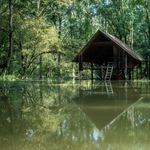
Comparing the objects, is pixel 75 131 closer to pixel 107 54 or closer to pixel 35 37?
pixel 35 37

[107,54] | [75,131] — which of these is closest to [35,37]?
[107,54]

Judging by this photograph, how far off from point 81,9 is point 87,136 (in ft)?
109

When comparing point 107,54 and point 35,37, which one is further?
point 107,54

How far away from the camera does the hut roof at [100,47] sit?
21.8 meters

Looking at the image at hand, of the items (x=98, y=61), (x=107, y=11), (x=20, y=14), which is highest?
(x=107, y=11)

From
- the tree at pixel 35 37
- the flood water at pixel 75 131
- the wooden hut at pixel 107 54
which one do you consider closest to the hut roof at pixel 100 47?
the wooden hut at pixel 107 54

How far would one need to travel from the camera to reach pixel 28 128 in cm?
343

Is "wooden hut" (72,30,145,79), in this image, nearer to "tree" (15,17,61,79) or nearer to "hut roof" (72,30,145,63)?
"hut roof" (72,30,145,63)

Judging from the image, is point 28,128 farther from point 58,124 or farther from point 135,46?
point 135,46

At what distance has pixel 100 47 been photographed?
25547 millimetres

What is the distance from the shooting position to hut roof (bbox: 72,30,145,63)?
71.5ft

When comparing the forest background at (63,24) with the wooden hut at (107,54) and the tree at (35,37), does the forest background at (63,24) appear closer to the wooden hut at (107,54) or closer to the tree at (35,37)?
the tree at (35,37)

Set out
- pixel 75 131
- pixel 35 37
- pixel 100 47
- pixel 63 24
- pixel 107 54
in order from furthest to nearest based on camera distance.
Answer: pixel 63 24, pixel 107 54, pixel 100 47, pixel 35 37, pixel 75 131

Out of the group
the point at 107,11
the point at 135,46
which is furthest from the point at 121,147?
the point at 135,46
